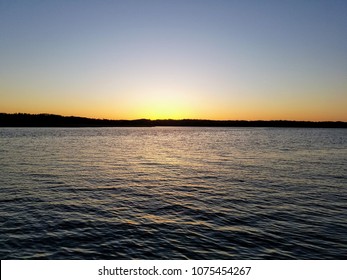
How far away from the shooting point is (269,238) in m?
14.2

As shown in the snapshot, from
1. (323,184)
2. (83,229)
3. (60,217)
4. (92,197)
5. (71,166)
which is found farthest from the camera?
(71,166)

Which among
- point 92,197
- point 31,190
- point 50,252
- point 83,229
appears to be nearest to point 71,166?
point 31,190

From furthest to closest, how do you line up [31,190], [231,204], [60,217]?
[31,190] < [231,204] < [60,217]

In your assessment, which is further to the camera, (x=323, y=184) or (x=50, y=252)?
(x=323, y=184)

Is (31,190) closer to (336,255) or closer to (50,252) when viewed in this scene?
(50,252)

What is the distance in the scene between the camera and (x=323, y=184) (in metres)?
27.4

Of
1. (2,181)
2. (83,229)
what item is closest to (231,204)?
(83,229)

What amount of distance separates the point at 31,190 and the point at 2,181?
586cm

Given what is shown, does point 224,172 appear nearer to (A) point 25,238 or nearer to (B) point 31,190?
(B) point 31,190

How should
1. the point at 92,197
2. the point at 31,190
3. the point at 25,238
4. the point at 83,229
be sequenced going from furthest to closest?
1. the point at 31,190
2. the point at 92,197
3. the point at 83,229
4. the point at 25,238

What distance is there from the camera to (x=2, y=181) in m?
28.1
